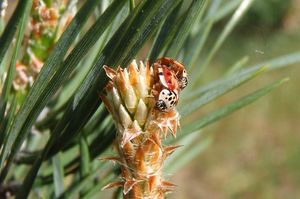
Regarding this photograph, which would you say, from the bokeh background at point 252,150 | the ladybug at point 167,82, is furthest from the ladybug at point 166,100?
the bokeh background at point 252,150

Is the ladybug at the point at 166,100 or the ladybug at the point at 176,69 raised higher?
the ladybug at the point at 176,69

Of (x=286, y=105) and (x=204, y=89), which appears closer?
(x=204, y=89)

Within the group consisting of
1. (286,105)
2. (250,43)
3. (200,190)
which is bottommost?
(200,190)

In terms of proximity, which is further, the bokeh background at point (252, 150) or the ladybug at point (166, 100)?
the bokeh background at point (252, 150)

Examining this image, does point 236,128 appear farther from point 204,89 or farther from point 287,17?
point 204,89

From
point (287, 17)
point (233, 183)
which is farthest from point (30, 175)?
point (287, 17)

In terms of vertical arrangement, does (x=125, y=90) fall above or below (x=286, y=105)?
above

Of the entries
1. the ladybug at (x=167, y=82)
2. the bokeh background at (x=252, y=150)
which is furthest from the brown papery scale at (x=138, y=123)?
the bokeh background at (x=252, y=150)

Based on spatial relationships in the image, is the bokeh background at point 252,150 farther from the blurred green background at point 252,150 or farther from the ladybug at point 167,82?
the ladybug at point 167,82

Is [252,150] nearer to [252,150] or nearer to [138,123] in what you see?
[252,150]

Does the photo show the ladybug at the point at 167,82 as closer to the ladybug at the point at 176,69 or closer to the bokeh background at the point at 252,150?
the ladybug at the point at 176,69
